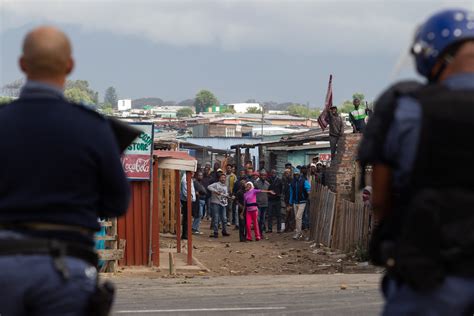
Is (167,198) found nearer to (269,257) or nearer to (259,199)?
(259,199)

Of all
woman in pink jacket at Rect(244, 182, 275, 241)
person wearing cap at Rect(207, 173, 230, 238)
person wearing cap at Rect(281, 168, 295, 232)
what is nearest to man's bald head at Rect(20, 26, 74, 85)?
woman in pink jacket at Rect(244, 182, 275, 241)

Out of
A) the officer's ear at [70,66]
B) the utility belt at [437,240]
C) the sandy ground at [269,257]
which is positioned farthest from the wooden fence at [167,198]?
the utility belt at [437,240]

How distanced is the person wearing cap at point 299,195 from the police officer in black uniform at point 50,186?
80.7ft

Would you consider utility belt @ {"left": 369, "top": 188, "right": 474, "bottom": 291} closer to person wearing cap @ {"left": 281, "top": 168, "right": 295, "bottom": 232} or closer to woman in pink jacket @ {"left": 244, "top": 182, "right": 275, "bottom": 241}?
woman in pink jacket @ {"left": 244, "top": 182, "right": 275, "bottom": 241}

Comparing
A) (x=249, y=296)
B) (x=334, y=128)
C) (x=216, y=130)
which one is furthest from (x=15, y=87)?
(x=249, y=296)

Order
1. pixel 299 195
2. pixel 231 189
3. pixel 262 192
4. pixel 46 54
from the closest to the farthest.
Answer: pixel 46 54, pixel 299 195, pixel 262 192, pixel 231 189

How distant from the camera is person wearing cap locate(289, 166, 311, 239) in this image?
95.7 ft

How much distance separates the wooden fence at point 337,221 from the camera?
22.0m

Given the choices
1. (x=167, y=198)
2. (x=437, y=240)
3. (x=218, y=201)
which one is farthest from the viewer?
(x=218, y=201)

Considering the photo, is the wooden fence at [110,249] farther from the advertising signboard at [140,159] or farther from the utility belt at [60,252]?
the utility belt at [60,252]

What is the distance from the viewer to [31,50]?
448 cm

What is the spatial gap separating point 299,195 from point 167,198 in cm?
370

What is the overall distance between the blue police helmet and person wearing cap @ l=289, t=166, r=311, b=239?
81.2 feet

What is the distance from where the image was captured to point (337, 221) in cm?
2455
